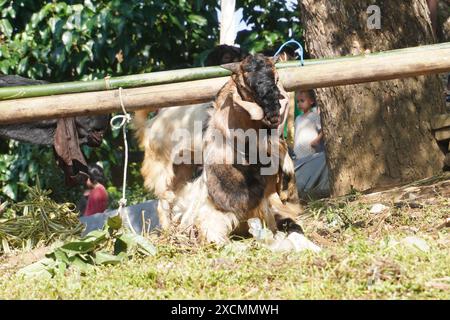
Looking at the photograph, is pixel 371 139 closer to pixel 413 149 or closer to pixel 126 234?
pixel 413 149

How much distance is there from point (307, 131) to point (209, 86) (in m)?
3.85

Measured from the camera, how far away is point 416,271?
517 cm

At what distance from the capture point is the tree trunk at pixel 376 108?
27.9 ft

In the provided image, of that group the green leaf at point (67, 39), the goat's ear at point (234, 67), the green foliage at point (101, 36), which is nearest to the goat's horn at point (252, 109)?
the goat's ear at point (234, 67)

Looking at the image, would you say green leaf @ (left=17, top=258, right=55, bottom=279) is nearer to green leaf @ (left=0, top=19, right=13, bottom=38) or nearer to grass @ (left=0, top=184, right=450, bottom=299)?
grass @ (left=0, top=184, right=450, bottom=299)

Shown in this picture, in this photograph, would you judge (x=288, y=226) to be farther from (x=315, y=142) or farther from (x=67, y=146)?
(x=315, y=142)

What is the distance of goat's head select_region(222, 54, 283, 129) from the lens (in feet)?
21.3

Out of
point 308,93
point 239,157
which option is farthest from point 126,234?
point 308,93

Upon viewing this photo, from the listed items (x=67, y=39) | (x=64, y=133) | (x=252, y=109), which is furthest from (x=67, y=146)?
(x=67, y=39)

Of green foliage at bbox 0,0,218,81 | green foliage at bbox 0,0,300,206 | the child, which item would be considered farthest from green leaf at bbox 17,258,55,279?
green foliage at bbox 0,0,218,81

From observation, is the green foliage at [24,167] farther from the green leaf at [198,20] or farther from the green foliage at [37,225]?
the green foliage at [37,225]

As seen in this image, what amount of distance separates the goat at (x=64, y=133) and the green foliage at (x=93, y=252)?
1.21 meters

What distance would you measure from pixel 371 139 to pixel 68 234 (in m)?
2.88

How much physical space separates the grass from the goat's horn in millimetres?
890
